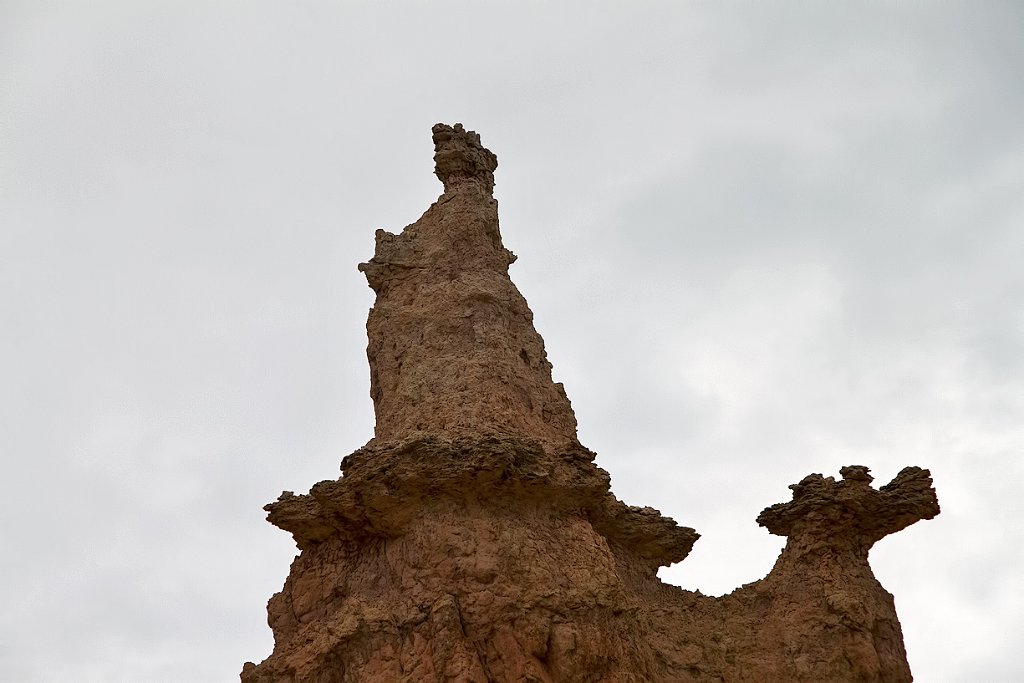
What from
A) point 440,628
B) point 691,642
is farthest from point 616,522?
point 440,628

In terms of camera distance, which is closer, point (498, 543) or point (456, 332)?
point (498, 543)

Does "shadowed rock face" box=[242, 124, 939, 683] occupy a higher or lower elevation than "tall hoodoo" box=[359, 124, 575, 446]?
lower

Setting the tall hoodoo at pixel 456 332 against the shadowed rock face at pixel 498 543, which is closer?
the shadowed rock face at pixel 498 543

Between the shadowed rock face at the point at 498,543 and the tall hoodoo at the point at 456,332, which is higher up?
the tall hoodoo at the point at 456,332

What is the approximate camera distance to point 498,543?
38.7 ft

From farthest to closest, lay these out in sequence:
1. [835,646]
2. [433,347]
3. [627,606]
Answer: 1. [433,347]
2. [835,646]
3. [627,606]

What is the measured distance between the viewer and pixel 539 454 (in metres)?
12.5

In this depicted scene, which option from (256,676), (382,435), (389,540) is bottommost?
(256,676)

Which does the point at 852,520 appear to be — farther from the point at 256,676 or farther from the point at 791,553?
the point at 256,676

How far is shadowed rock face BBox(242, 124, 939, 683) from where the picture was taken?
11500 millimetres

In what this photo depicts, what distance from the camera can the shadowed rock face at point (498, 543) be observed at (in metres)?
11.5

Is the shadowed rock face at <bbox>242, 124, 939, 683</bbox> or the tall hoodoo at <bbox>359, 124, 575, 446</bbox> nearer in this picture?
the shadowed rock face at <bbox>242, 124, 939, 683</bbox>

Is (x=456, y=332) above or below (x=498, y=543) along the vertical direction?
above

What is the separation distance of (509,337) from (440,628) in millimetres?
4515
